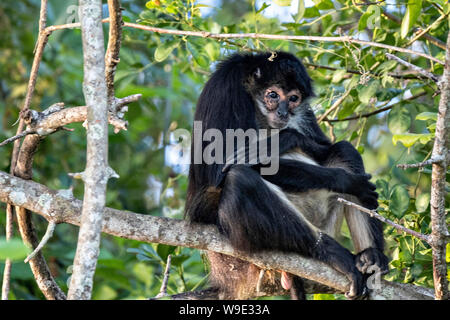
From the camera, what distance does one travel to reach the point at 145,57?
10.4 meters

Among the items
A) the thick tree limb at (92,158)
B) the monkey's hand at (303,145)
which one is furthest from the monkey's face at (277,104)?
the thick tree limb at (92,158)

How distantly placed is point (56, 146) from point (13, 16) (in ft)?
9.27

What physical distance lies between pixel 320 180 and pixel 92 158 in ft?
9.14

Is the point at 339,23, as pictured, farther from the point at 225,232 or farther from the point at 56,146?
the point at 56,146

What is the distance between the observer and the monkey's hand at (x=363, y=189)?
17.9 feet

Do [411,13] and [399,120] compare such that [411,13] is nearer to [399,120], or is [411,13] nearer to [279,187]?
[399,120]

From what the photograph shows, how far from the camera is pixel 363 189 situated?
547 cm

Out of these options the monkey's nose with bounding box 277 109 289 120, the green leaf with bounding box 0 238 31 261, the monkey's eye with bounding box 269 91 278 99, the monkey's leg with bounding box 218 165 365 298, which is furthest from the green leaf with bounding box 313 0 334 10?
the green leaf with bounding box 0 238 31 261

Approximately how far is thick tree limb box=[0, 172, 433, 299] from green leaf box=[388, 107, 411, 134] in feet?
5.48

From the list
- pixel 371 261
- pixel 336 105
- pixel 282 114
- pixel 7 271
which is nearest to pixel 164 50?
pixel 282 114

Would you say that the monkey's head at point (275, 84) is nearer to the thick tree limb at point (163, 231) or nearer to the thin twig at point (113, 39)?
the thick tree limb at point (163, 231)
